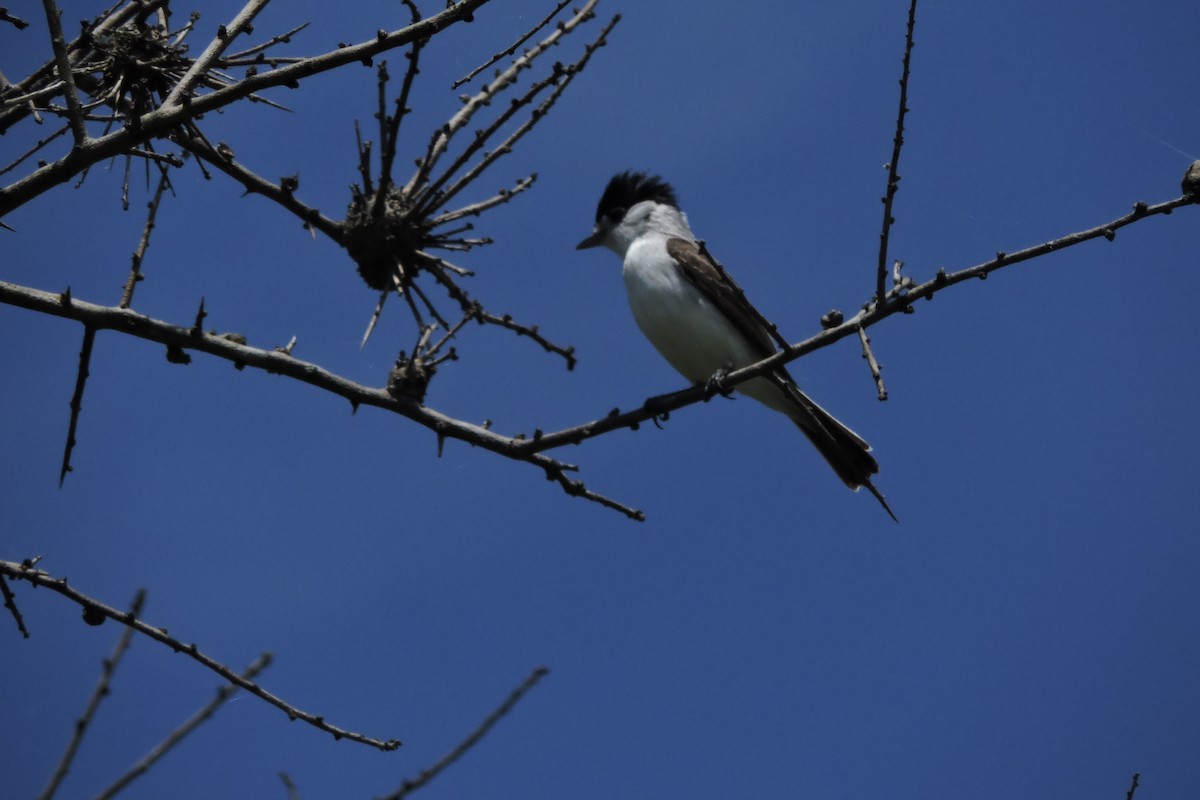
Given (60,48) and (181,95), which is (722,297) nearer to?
(181,95)

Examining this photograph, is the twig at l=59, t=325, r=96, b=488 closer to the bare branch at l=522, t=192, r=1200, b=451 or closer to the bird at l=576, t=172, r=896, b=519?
the bare branch at l=522, t=192, r=1200, b=451

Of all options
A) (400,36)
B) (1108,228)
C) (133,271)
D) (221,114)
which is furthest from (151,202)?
(1108,228)

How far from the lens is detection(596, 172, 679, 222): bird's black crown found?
7.89 m

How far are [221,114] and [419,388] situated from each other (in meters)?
1.59

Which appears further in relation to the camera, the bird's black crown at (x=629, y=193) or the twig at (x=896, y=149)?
the bird's black crown at (x=629, y=193)

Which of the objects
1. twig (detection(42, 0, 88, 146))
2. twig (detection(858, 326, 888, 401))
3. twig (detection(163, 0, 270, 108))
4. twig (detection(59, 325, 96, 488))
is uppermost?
twig (detection(163, 0, 270, 108))

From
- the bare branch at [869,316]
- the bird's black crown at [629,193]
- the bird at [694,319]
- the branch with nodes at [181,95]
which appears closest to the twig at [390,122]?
the branch with nodes at [181,95]

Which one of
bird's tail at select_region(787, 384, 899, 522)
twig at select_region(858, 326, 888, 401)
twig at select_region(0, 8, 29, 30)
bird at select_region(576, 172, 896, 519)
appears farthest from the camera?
bird at select_region(576, 172, 896, 519)

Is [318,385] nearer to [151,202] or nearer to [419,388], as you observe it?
[419,388]

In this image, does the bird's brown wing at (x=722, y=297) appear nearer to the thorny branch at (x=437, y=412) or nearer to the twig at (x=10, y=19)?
the thorny branch at (x=437, y=412)

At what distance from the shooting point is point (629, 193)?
7914 mm

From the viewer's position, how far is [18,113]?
12.3 feet

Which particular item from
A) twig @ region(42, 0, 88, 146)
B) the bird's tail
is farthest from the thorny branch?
the bird's tail

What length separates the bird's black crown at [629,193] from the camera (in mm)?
7887
